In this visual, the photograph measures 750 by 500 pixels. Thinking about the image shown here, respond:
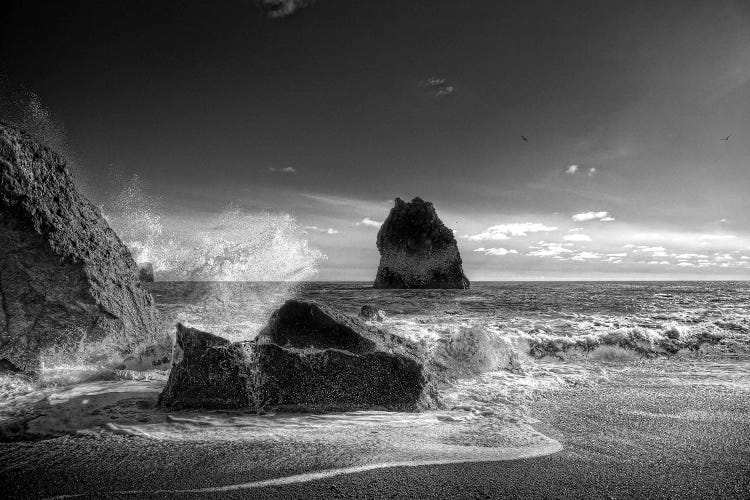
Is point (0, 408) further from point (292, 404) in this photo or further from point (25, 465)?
point (292, 404)

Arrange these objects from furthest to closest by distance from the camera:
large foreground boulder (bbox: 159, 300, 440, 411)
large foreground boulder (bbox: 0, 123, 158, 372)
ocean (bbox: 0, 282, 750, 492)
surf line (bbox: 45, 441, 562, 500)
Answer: large foreground boulder (bbox: 0, 123, 158, 372)
large foreground boulder (bbox: 159, 300, 440, 411)
ocean (bbox: 0, 282, 750, 492)
surf line (bbox: 45, 441, 562, 500)

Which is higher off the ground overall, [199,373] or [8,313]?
[8,313]

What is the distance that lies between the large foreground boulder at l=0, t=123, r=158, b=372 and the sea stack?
4839cm

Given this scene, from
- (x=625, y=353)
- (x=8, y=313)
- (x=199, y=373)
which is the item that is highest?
(x=8, y=313)

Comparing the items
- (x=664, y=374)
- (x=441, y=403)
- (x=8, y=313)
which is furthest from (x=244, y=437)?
(x=664, y=374)

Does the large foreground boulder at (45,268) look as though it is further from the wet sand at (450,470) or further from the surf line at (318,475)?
the surf line at (318,475)

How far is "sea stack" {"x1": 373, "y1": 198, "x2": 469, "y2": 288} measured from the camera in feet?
172

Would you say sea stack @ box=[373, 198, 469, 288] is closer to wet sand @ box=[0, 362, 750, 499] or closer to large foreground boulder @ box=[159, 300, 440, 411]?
large foreground boulder @ box=[159, 300, 440, 411]

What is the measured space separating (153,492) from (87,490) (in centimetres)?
38

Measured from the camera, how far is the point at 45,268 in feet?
14.9

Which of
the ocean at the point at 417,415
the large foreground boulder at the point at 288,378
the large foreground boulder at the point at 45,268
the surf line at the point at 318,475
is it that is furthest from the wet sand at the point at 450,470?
the large foreground boulder at the point at 45,268

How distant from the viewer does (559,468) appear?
7.73 ft

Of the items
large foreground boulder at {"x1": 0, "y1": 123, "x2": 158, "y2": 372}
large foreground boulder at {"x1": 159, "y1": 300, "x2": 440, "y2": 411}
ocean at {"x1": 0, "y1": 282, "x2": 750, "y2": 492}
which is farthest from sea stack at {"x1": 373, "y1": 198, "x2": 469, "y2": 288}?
large foreground boulder at {"x1": 159, "y1": 300, "x2": 440, "y2": 411}

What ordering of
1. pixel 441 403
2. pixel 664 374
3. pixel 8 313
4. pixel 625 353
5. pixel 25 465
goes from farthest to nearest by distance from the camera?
pixel 625 353 → pixel 664 374 → pixel 8 313 → pixel 441 403 → pixel 25 465
